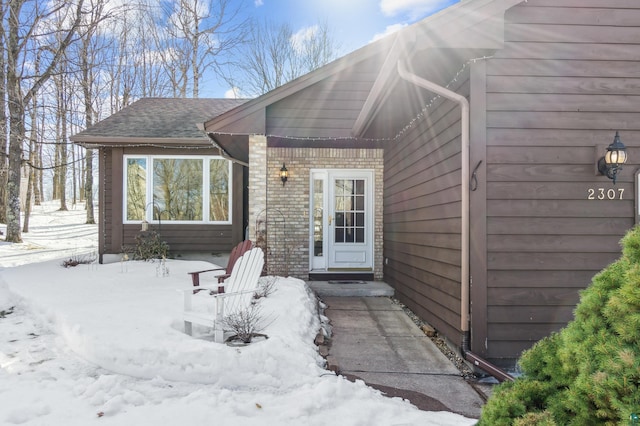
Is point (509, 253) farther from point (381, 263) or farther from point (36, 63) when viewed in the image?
point (36, 63)

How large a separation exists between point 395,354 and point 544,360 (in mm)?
2191

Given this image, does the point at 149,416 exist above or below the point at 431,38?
below

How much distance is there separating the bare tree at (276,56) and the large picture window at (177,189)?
9139 mm

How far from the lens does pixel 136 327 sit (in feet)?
11.4

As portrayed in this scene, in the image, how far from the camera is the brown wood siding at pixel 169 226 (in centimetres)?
809

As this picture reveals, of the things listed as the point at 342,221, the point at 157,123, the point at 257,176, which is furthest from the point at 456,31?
the point at 157,123

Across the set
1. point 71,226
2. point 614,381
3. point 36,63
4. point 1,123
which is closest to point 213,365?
point 614,381

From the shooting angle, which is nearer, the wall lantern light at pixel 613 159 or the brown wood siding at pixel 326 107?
the wall lantern light at pixel 613 159

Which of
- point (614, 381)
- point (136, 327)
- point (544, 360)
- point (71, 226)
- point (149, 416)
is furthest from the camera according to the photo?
point (71, 226)

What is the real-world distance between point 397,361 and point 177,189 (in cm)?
644

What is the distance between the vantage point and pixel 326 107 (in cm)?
588

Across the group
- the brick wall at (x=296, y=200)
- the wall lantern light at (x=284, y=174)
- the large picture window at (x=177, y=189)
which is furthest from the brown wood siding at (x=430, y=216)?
the large picture window at (x=177, y=189)

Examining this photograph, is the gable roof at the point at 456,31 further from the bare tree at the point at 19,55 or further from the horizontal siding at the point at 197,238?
the bare tree at the point at 19,55

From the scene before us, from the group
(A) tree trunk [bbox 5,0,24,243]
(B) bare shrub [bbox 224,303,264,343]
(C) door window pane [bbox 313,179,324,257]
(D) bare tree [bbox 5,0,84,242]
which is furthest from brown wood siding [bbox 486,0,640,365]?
(A) tree trunk [bbox 5,0,24,243]
